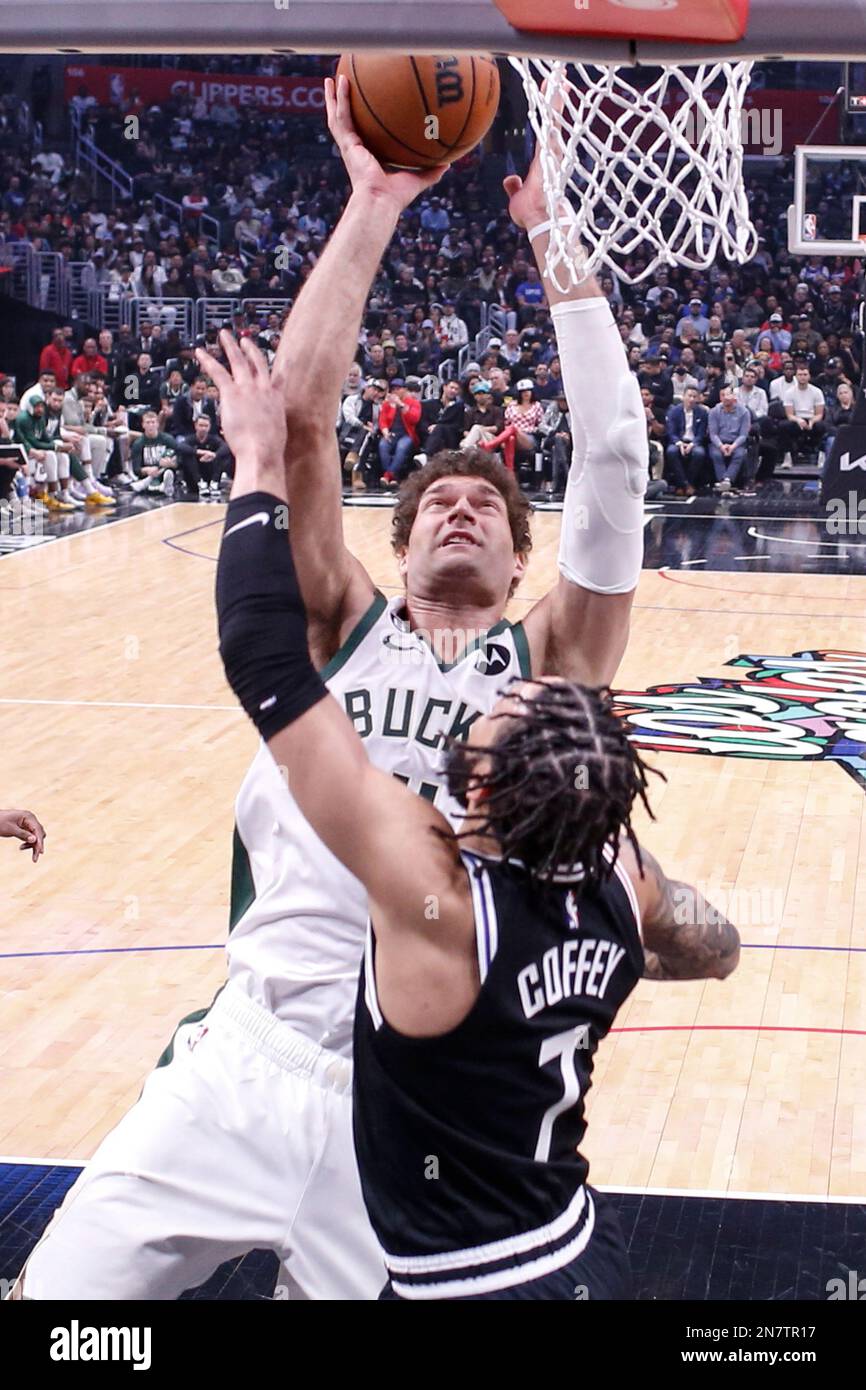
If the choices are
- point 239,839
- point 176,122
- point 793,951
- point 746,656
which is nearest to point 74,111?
point 176,122

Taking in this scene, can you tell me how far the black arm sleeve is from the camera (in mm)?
2189

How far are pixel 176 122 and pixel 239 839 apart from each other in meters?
25.3

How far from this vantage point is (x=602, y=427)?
277 centimetres

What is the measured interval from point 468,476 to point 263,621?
1067 mm

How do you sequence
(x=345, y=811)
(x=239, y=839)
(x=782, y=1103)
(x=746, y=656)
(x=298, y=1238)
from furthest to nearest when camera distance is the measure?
1. (x=746, y=656)
2. (x=782, y=1103)
3. (x=239, y=839)
4. (x=298, y=1238)
5. (x=345, y=811)

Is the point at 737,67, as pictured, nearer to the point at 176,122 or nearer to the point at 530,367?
the point at 530,367

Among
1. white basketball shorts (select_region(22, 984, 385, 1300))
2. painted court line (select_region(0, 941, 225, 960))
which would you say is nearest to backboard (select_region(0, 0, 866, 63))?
white basketball shorts (select_region(22, 984, 385, 1300))

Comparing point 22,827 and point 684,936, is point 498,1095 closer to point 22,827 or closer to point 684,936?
point 684,936

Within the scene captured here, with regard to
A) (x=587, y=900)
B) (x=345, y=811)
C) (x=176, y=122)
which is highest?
(x=176, y=122)

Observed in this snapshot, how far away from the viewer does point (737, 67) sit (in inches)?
135

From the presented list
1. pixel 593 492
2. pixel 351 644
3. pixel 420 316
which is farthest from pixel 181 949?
pixel 420 316

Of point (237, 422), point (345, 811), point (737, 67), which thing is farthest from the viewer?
point (737, 67)

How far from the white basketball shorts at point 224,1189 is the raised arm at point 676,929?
2.04 ft

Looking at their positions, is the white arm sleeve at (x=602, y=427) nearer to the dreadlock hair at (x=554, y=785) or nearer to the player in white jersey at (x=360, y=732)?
the player in white jersey at (x=360, y=732)
